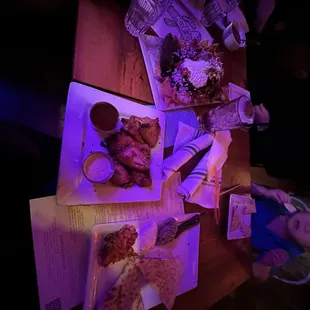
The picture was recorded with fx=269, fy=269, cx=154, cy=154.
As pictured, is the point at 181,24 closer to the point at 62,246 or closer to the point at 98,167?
the point at 98,167

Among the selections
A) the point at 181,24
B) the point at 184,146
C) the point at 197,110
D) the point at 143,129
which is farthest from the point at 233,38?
the point at 143,129

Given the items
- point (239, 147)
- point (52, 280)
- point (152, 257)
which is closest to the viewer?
point (52, 280)

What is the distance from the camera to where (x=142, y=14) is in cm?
133

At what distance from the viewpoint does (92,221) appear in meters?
1.24

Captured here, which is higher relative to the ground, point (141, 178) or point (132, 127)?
point (132, 127)

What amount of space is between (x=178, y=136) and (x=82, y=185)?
1.95ft

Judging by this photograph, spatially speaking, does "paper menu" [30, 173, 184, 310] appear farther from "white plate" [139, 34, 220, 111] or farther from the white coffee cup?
the white coffee cup

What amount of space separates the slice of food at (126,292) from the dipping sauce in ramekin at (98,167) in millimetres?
440

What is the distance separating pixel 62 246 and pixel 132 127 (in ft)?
2.06

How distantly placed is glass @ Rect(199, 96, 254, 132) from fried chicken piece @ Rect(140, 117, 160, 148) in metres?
0.33

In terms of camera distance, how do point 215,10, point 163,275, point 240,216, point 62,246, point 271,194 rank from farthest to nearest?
point 271,194, point 240,216, point 215,10, point 163,275, point 62,246

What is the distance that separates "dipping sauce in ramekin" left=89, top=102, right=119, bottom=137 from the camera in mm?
1216

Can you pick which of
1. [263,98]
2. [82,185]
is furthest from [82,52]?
[263,98]

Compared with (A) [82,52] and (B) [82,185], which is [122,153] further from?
(A) [82,52]
